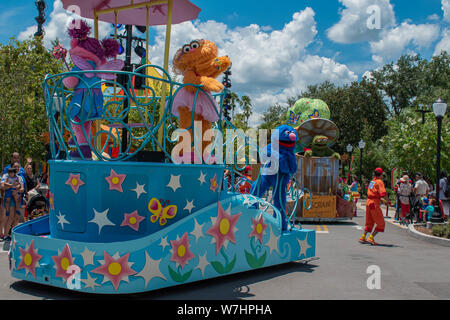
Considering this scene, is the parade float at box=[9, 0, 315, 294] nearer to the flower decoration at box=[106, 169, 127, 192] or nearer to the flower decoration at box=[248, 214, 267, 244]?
the flower decoration at box=[106, 169, 127, 192]

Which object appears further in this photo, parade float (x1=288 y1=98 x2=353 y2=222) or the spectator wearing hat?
parade float (x1=288 y1=98 x2=353 y2=222)

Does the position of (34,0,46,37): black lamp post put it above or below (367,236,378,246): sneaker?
above

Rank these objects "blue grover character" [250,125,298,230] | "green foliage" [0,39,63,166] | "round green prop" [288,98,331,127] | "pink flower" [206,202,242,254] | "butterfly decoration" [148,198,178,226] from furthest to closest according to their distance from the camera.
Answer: "round green prop" [288,98,331,127], "green foliage" [0,39,63,166], "blue grover character" [250,125,298,230], "pink flower" [206,202,242,254], "butterfly decoration" [148,198,178,226]

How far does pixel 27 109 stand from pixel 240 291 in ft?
47.4

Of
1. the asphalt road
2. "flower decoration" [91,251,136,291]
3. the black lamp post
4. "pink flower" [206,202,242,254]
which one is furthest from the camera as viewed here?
the black lamp post

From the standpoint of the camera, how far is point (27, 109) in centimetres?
1769

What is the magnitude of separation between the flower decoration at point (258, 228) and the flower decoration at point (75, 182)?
256 centimetres

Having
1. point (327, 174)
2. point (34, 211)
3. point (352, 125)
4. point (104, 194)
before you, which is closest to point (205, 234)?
point (104, 194)

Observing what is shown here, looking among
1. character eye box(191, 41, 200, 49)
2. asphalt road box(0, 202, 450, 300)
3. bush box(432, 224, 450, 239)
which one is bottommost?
asphalt road box(0, 202, 450, 300)

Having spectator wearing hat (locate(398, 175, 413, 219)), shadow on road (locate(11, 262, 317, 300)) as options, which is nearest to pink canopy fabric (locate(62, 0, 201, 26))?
shadow on road (locate(11, 262, 317, 300))

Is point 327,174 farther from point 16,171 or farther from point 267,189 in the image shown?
point 16,171

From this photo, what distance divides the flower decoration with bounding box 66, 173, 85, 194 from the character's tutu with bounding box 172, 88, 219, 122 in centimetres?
178

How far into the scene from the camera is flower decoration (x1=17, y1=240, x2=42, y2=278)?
18.5ft

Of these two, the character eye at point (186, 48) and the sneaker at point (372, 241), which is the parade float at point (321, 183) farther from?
the character eye at point (186, 48)
